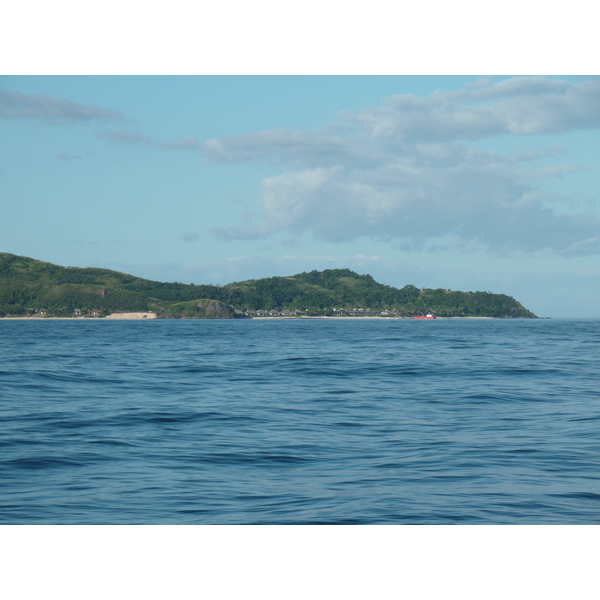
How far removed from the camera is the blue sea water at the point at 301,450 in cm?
1155

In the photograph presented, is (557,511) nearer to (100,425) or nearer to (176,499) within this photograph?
(176,499)

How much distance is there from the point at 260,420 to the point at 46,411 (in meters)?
8.16

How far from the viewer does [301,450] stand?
16812 mm

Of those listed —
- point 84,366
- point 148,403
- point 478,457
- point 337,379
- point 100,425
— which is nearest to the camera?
point 478,457

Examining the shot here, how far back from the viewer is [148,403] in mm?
25797

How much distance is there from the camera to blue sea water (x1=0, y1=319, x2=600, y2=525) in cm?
1155

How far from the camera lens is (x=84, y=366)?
4366 cm

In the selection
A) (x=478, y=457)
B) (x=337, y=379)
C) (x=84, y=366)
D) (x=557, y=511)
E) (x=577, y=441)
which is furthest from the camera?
(x=84, y=366)

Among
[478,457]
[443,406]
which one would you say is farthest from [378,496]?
[443,406]

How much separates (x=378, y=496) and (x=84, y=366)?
116 feet

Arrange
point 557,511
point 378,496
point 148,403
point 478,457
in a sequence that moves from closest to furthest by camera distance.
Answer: point 557,511 < point 378,496 < point 478,457 < point 148,403

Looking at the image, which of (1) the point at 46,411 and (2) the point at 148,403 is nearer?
(1) the point at 46,411
